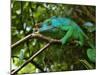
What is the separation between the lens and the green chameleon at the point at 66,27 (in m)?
2.11

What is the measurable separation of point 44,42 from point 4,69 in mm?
480

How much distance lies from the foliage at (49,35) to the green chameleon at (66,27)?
3cm

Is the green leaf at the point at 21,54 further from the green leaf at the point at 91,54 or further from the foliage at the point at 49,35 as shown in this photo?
the green leaf at the point at 91,54

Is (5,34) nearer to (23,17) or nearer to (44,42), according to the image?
(23,17)

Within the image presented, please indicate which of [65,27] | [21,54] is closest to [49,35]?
[65,27]

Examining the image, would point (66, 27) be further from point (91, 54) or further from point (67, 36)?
point (91, 54)

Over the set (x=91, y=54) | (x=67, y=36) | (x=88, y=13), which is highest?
(x=88, y=13)

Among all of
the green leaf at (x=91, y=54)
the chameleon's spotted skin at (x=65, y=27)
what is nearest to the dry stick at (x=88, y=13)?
the chameleon's spotted skin at (x=65, y=27)

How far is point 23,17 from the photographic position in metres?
2.04

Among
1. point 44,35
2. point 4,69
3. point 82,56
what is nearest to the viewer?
point 4,69

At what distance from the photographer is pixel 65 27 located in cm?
217

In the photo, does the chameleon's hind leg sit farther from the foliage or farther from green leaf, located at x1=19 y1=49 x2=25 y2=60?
green leaf, located at x1=19 y1=49 x2=25 y2=60

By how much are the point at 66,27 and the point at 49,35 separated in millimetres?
208

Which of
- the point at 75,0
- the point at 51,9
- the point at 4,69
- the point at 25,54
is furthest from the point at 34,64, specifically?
the point at 75,0
